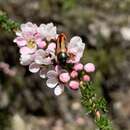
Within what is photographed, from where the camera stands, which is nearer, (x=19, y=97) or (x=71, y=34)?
(x=19, y=97)

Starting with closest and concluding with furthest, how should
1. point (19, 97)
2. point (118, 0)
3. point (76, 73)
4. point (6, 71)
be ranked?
point (76, 73), point (6, 71), point (19, 97), point (118, 0)

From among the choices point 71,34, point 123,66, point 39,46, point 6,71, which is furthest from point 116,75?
point 39,46

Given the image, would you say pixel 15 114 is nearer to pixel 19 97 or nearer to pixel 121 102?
pixel 19 97

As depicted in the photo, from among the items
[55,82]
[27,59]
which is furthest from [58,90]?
[27,59]

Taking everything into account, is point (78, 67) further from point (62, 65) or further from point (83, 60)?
point (83, 60)

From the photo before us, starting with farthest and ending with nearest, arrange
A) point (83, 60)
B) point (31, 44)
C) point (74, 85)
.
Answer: point (83, 60) → point (31, 44) → point (74, 85)

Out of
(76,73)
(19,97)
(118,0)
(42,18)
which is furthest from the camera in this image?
(118,0)

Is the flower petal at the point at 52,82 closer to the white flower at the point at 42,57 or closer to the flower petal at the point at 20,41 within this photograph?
the white flower at the point at 42,57

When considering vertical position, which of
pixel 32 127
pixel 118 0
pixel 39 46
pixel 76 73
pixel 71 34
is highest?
pixel 118 0
